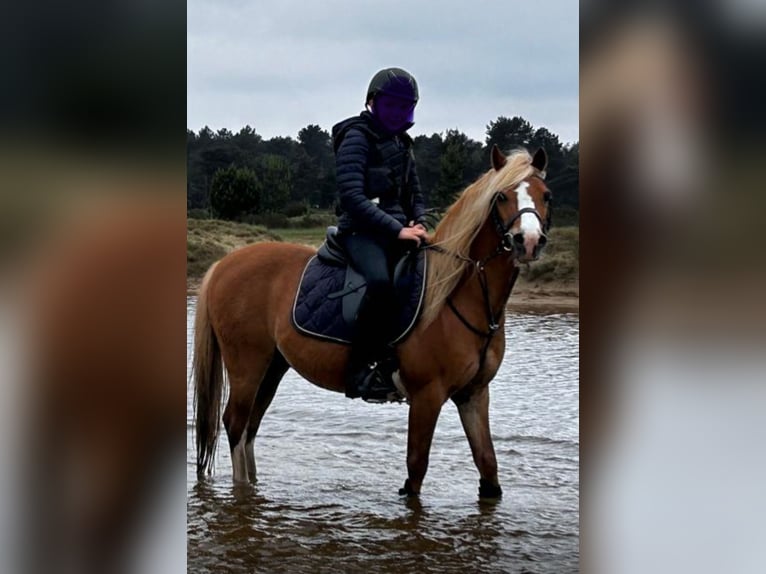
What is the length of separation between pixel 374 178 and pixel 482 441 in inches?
40.3

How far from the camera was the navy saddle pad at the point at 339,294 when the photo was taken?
126 inches

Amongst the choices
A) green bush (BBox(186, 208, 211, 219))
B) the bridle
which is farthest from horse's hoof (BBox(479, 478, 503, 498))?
green bush (BBox(186, 208, 211, 219))

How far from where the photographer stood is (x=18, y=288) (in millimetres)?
1597

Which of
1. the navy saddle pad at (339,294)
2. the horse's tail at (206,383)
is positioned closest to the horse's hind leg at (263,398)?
the horse's tail at (206,383)

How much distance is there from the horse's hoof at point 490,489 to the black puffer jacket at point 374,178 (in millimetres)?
953

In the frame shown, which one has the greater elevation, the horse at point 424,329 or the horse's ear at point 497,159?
the horse's ear at point 497,159

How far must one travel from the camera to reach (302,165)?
304cm

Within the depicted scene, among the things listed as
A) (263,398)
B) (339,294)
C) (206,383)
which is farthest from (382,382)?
(206,383)

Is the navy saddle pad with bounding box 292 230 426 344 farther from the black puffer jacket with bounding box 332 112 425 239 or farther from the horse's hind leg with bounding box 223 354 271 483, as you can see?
the horse's hind leg with bounding box 223 354 271 483

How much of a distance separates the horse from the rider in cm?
9

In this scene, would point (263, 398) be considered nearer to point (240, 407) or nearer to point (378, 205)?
point (240, 407)

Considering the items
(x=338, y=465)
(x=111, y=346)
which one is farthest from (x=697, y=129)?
(x=338, y=465)

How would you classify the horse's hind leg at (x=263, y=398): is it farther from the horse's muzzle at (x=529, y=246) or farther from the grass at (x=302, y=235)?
the horse's muzzle at (x=529, y=246)

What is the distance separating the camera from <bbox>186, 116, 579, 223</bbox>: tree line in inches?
111
